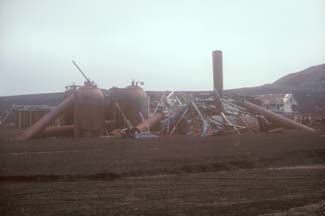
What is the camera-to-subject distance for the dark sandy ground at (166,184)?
7.72m

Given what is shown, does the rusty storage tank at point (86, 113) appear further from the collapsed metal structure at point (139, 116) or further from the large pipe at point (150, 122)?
the large pipe at point (150, 122)

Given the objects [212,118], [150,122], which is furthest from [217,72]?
[150,122]

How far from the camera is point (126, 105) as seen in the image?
33781 mm

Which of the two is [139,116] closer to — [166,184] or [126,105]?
[126,105]

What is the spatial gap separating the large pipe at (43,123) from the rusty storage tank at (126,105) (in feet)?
11.4

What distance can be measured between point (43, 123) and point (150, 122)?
7080mm

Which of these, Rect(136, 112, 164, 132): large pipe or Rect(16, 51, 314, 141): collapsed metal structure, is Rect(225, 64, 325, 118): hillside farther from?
Rect(136, 112, 164, 132): large pipe

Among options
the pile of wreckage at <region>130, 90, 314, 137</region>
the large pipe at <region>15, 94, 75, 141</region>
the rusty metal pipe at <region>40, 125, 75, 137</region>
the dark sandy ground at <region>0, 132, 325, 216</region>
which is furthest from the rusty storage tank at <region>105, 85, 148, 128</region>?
the dark sandy ground at <region>0, 132, 325, 216</region>

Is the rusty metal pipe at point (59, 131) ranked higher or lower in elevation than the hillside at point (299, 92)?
lower

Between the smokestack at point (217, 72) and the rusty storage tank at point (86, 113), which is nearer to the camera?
the rusty storage tank at point (86, 113)

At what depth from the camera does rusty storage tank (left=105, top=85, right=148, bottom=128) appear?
111 ft

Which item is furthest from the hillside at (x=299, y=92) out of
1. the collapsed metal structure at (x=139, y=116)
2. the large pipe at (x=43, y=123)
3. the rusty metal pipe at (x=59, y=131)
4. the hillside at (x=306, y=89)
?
the large pipe at (x=43, y=123)

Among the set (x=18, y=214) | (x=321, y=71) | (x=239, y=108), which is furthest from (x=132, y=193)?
(x=321, y=71)

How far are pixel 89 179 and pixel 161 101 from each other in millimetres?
27345
